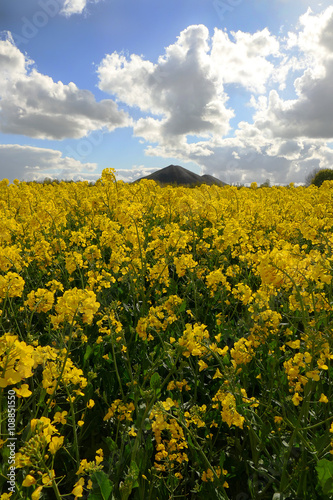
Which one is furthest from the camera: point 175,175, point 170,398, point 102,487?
point 175,175

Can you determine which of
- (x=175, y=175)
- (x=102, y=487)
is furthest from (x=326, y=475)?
(x=175, y=175)

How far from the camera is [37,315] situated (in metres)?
3.18

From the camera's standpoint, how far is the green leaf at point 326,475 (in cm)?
141

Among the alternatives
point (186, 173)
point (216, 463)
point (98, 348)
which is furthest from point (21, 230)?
point (186, 173)

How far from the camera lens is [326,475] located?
4.70ft

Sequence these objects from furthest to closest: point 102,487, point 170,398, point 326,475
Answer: point 170,398, point 326,475, point 102,487

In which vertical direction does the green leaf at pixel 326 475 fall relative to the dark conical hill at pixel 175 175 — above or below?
below

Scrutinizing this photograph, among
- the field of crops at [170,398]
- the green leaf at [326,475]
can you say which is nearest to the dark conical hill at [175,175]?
the field of crops at [170,398]

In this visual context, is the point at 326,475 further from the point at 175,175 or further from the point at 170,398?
the point at 175,175

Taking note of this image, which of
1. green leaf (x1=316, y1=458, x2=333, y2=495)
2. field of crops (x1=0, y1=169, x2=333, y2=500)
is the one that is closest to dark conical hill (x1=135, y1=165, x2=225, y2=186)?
field of crops (x1=0, y1=169, x2=333, y2=500)

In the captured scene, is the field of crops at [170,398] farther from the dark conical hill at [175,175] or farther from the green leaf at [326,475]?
the dark conical hill at [175,175]

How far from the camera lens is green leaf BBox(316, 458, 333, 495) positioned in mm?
1414

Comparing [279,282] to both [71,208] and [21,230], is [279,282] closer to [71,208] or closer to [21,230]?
[21,230]

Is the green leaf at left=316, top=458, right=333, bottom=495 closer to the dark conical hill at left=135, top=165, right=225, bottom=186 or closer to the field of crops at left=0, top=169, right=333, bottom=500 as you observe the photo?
the field of crops at left=0, top=169, right=333, bottom=500
